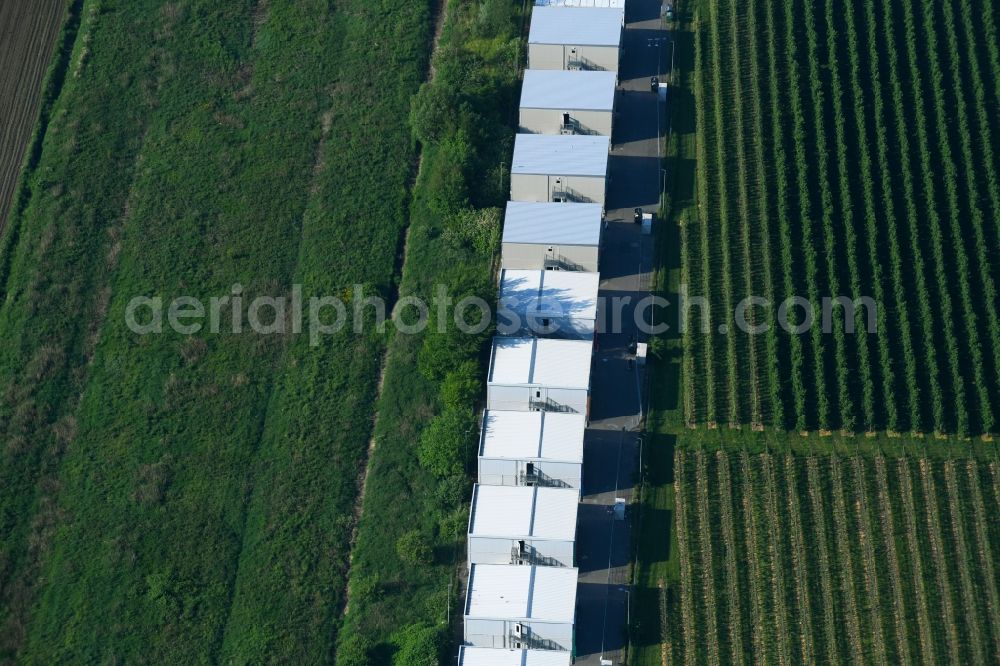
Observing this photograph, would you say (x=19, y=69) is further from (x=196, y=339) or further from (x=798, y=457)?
(x=798, y=457)

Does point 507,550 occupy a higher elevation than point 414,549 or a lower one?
higher

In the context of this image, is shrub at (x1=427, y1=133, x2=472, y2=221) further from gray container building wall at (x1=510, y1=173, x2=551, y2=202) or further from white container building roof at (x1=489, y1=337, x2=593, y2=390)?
white container building roof at (x1=489, y1=337, x2=593, y2=390)

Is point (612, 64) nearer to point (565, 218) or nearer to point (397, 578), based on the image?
point (565, 218)

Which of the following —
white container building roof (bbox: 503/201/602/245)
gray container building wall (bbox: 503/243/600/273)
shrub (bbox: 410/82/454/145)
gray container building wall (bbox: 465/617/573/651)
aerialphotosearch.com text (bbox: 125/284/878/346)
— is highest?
shrub (bbox: 410/82/454/145)

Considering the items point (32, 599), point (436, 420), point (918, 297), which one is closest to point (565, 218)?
point (436, 420)

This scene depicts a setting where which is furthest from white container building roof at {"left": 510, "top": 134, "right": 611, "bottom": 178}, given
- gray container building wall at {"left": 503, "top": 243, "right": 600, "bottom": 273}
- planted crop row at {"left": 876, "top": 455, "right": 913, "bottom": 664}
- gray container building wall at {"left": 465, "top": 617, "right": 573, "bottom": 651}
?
gray container building wall at {"left": 465, "top": 617, "right": 573, "bottom": 651}

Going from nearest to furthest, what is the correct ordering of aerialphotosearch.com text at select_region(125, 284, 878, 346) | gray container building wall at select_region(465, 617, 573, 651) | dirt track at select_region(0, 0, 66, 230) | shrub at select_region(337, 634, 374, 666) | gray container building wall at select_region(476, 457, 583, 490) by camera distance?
gray container building wall at select_region(465, 617, 573, 651), shrub at select_region(337, 634, 374, 666), gray container building wall at select_region(476, 457, 583, 490), aerialphotosearch.com text at select_region(125, 284, 878, 346), dirt track at select_region(0, 0, 66, 230)

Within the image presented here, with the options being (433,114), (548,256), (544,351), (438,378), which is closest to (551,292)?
(548,256)
